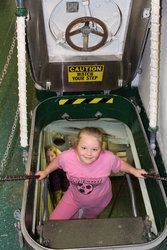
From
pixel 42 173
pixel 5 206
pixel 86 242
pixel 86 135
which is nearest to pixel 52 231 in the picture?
pixel 86 242

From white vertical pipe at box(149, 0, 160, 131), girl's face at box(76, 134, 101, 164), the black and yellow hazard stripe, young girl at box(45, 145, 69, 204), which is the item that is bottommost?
young girl at box(45, 145, 69, 204)

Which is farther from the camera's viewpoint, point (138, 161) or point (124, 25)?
point (138, 161)

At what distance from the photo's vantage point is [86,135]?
1596 millimetres

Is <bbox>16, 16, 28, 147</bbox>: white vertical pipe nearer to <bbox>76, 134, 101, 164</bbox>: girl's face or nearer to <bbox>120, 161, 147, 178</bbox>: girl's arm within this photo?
<bbox>76, 134, 101, 164</bbox>: girl's face

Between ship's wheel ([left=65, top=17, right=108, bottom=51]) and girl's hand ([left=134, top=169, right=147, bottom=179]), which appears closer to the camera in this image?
girl's hand ([left=134, top=169, right=147, bottom=179])

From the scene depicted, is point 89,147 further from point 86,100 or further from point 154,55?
point 86,100

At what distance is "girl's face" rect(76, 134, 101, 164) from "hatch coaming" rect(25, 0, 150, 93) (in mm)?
733

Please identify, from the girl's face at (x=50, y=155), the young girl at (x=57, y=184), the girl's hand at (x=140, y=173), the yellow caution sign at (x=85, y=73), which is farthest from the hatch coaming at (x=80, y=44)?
the girl's hand at (x=140, y=173)

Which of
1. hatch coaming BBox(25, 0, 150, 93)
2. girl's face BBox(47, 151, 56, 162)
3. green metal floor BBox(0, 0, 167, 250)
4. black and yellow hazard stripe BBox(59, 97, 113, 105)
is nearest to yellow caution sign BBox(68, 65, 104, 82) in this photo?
hatch coaming BBox(25, 0, 150, 93)

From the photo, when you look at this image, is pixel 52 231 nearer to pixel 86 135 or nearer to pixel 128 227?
pixel 128 227

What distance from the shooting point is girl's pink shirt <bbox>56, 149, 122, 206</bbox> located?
173cm

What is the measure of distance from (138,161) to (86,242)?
90 centimetres

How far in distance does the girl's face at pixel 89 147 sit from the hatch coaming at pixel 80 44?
2.41ft

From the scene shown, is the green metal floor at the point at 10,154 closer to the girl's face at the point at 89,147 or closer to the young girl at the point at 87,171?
the young girl at the point at 87,171
